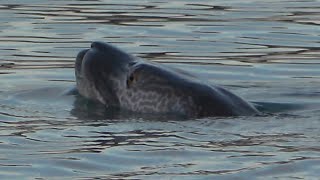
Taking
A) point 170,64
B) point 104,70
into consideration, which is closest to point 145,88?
point 104,70

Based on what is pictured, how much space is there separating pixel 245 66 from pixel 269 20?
2558 millimetres

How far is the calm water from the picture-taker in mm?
7586

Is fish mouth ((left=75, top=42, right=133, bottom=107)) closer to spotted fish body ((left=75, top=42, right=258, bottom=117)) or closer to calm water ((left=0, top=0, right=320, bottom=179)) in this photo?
spotted fish body ((left=75, top=42, right=258, bottom=117))

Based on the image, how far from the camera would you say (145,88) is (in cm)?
950

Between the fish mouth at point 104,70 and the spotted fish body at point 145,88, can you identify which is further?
the fish mouth at point 104,70

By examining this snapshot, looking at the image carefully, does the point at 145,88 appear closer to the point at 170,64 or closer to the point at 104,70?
the point at 104,70

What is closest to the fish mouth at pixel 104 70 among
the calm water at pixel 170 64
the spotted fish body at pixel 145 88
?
the spotted fish body at pixel 145 88

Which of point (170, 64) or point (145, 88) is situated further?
point (170, 64)

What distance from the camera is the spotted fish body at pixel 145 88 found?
9.28 metres

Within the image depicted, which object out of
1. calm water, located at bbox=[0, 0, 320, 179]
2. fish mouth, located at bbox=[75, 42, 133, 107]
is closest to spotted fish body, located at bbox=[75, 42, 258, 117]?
fish mouth, located at bbox=[75, 42, 133, 107]

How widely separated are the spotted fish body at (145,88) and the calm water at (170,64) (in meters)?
0.16

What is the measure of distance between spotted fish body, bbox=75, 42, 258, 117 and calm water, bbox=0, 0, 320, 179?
0.52ft

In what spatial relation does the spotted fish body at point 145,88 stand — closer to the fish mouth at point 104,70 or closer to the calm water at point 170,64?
the fish mouth at point 104,70

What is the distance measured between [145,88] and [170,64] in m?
2.58
